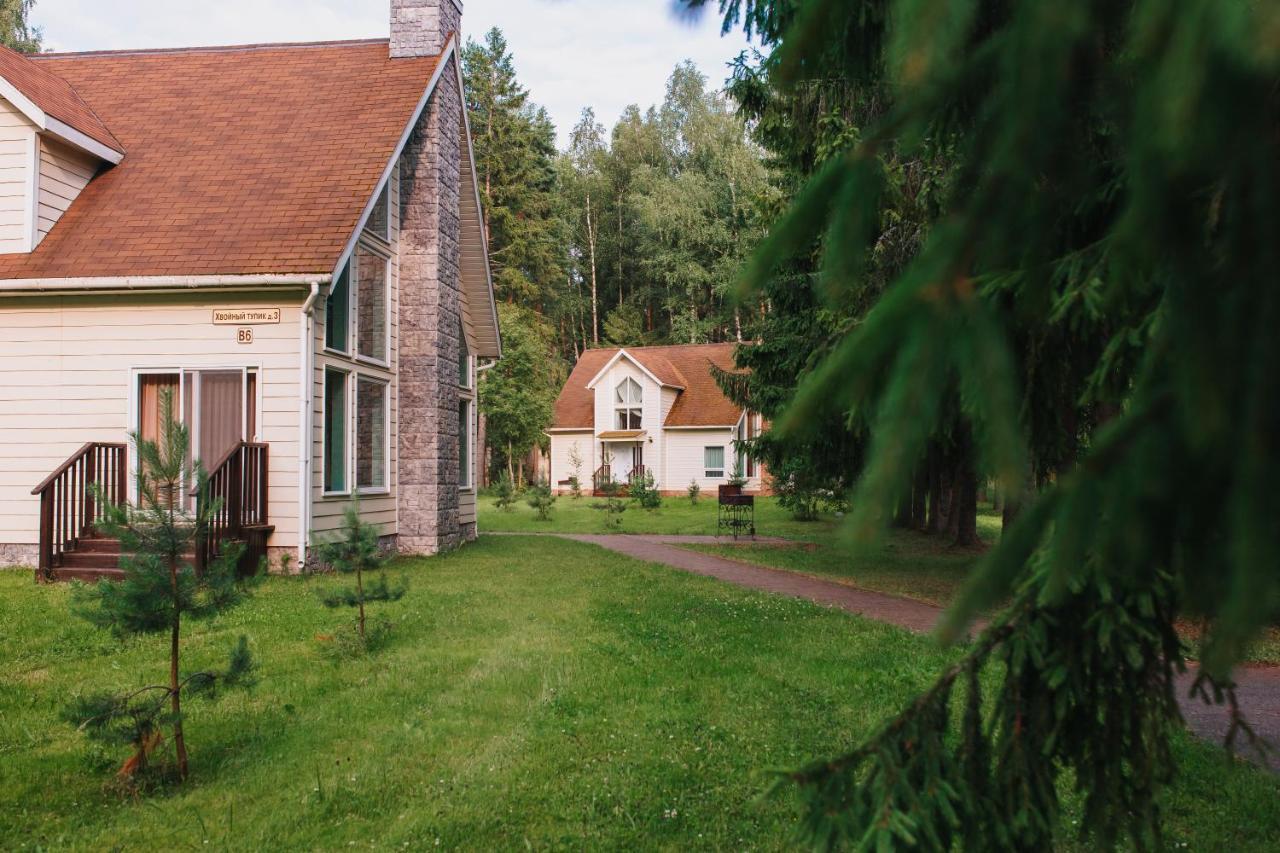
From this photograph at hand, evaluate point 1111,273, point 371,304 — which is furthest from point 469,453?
point 1111,273

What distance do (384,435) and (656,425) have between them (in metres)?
25.1

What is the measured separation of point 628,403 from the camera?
131 ft

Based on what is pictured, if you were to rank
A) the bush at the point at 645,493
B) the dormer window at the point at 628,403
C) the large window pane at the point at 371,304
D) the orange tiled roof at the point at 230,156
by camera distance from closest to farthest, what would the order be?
the orange tiled roof at the point at 230,156
the large window pane at the point at 371,304
the bush at the point at 645,493
the dormer window at the point at 628,403

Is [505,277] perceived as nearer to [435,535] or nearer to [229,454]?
[435,535]

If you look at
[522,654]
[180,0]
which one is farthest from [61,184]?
[180,0]

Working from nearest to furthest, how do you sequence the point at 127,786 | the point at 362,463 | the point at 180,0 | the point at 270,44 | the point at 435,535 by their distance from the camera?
the point at 180,0, the point at 127,786, the point at 362,463, the point at 435,535, the point at 270,44

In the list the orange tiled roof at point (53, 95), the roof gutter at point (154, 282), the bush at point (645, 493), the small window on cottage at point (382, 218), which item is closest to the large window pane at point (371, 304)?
the small window on cottage at point (382, 218)

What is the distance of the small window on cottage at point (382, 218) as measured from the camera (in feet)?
46.5

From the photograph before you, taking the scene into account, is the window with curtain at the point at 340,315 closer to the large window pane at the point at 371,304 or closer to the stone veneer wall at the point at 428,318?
the large window pane at the point at 371,304

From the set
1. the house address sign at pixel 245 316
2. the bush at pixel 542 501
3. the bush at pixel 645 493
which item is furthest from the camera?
the bush at pixel 645 493

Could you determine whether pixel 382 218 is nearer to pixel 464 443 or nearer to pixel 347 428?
pixel 347 428

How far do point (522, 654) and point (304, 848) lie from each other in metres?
3.64

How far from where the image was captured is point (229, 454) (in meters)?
11.1

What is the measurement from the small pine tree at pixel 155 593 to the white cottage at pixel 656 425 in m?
33.3
